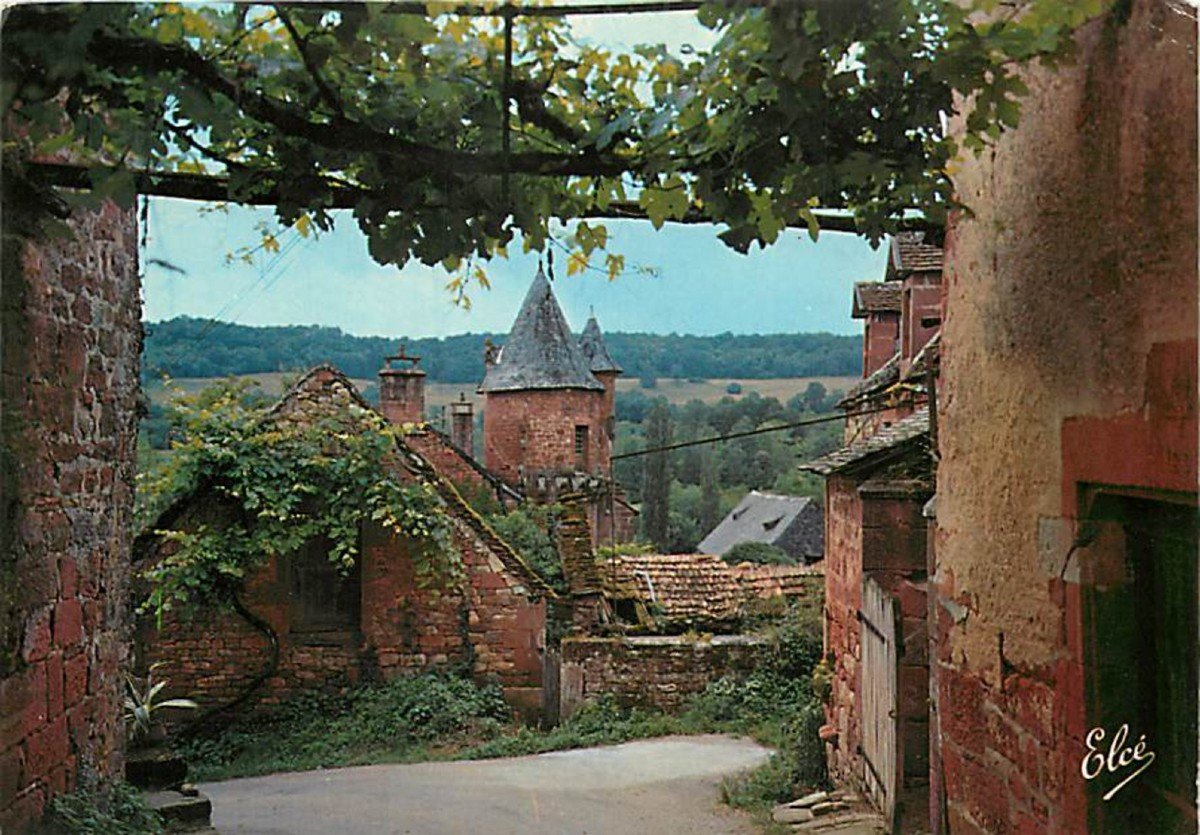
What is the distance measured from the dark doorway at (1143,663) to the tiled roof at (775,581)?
1249 cm

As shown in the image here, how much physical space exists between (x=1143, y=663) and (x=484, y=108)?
2135 mm

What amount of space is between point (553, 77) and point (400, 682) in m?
10.5

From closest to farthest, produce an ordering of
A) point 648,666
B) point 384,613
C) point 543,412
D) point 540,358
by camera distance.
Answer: point 384,613
point 648,666
point 543,412
point 540,358

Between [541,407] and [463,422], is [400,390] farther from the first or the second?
[463,422]

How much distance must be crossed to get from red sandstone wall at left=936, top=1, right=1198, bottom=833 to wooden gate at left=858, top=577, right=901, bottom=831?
2.94 m

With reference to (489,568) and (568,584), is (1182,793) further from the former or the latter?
(568,584)

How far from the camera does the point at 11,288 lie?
346cm

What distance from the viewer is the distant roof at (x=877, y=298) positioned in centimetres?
1125

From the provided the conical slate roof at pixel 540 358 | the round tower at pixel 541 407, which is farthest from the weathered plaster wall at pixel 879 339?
the conical slate roof at pixel 540 358

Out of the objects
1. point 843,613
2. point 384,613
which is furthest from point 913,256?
point 384,613

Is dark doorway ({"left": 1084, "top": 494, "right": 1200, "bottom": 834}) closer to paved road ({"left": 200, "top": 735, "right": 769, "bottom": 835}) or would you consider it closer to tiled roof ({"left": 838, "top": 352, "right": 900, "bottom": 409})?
paved road ({"left": 200, "top": 735, "right": 769, "bottom": 835})

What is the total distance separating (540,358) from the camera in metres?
23.7

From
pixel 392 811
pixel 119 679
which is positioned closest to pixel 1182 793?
pixel 119 679

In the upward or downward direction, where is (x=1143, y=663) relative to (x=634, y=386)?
downward
